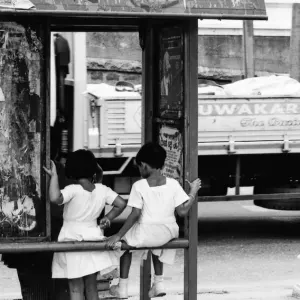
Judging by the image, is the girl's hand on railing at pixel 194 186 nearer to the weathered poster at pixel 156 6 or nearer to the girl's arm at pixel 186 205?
the girl's arm at pixel 186 205

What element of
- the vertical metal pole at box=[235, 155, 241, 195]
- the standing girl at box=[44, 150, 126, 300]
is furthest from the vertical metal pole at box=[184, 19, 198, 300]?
the vertical metal pole at box=[235, 155, 241, 195]

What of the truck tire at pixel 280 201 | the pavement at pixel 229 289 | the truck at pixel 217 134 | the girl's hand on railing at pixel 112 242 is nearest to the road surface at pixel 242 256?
the pavement at pixel 229 289

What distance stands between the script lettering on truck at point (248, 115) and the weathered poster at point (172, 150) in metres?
4.64

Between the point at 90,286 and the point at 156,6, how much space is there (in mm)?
1780

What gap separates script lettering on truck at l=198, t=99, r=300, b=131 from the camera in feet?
35.2

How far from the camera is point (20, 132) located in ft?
17.6

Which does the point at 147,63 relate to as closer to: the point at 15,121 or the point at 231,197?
the point at 15,121

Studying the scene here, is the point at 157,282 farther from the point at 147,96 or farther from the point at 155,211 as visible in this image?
the point at 147,96

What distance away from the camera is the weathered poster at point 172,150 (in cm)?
567

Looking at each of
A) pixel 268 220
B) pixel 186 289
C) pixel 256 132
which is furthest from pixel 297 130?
pixel 186 289

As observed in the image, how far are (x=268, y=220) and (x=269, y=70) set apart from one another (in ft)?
31.9

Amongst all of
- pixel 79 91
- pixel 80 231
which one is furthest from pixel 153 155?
pixel 79 91

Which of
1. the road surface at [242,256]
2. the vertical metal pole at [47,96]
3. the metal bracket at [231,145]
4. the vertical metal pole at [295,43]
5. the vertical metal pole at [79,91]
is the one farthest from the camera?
the vertical metal pole at [295,43]

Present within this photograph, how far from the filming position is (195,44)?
545 centimetres
